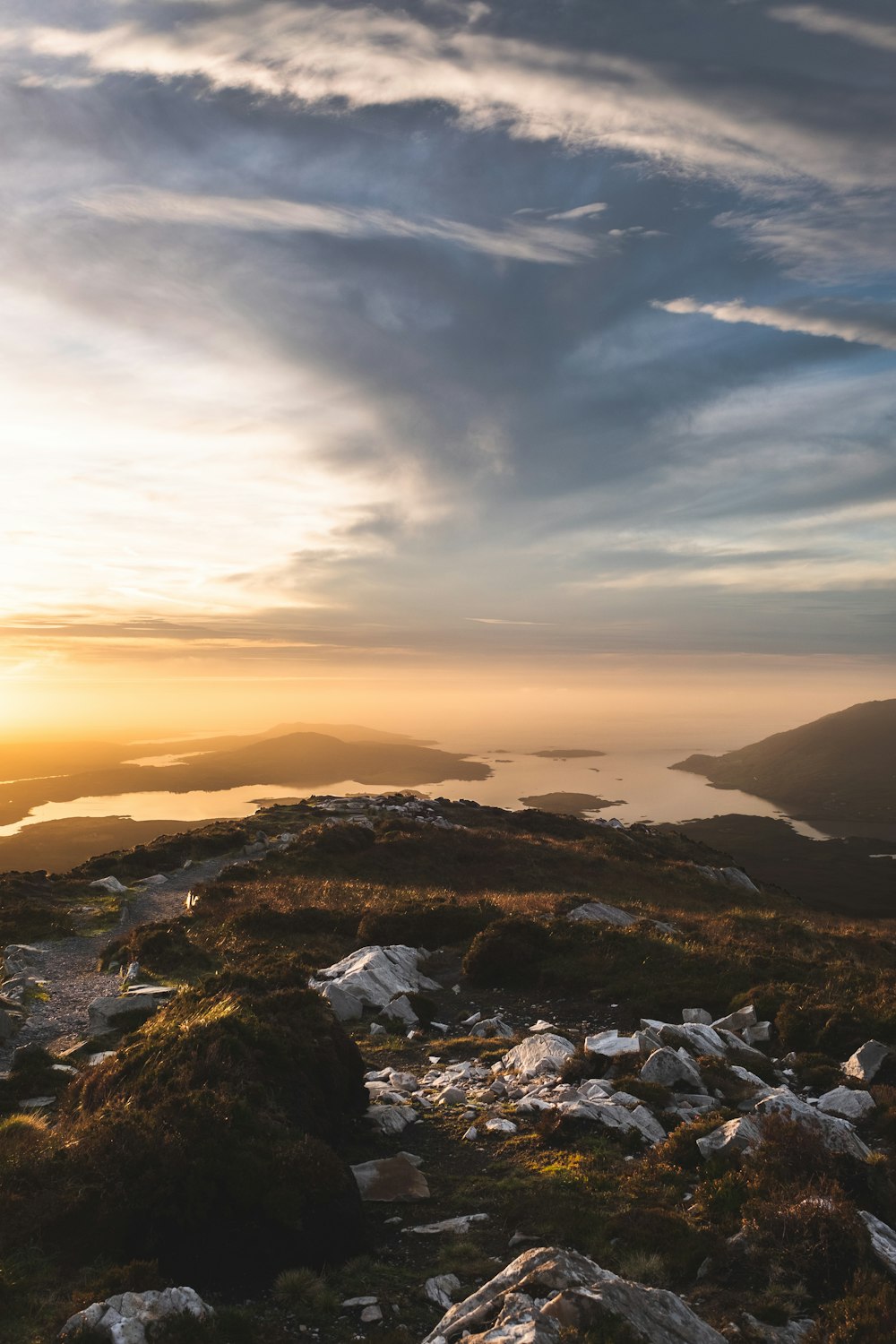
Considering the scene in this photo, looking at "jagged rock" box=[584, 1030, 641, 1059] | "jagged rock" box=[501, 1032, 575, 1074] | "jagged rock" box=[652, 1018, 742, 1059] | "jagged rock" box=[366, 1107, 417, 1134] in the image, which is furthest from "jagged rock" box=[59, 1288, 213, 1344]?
→ "jagged rock" box=[652, 1018, 742, 1059]

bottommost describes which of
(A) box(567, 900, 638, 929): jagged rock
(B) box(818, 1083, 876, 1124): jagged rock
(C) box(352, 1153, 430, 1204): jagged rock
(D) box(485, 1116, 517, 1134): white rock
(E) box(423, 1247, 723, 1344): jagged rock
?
(A) box(567, 900, 638, 929): jagged rock

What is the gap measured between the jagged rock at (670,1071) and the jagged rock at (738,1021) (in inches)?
141

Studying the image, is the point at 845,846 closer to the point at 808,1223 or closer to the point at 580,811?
→ the point at 580,811

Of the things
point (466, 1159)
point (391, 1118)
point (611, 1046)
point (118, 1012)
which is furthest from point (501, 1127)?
point (118, 1012)

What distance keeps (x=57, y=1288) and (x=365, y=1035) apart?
9655mm

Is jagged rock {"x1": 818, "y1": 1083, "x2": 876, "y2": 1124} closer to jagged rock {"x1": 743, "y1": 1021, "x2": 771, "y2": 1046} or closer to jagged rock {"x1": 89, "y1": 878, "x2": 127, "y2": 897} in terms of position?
jagged rock {"x1": 743, "y1": 1021, "x2": 771, "y2": 1046}

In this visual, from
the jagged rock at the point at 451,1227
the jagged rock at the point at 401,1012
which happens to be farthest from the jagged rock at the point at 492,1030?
the jagged rock at the point at 451,1227

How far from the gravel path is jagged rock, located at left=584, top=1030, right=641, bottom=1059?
36.2 ft

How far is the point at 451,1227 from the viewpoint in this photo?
8.51 m

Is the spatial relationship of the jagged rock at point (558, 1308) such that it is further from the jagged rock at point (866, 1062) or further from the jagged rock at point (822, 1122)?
the jagged rock at point (866, 1062)

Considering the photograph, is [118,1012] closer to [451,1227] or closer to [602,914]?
[451,1227]

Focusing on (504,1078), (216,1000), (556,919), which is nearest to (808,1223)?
(504,1078)

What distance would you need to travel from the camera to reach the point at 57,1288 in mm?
6945

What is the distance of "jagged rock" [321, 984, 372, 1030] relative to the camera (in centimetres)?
1708
